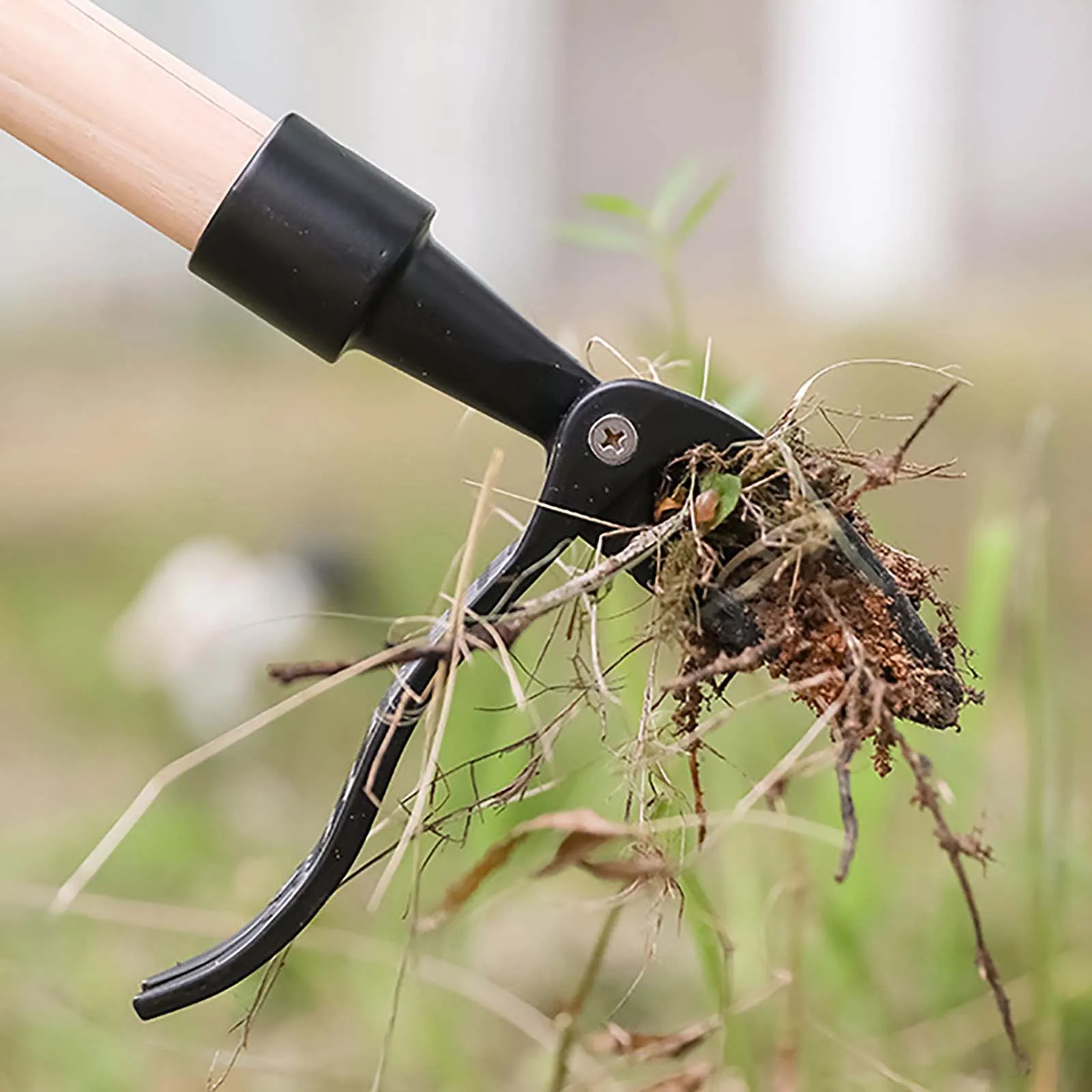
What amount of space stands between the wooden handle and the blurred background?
0.36 feet

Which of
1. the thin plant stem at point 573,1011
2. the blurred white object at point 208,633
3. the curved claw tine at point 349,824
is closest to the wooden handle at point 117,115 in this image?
the curved claw tine at point 349,824

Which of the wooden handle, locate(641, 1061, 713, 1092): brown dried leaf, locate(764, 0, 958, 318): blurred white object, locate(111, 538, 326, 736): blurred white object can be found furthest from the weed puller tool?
locate(764, 0, 958, 318): blurred white object

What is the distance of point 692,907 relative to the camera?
1.20 ft

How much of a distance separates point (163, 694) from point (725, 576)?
2.63 feet

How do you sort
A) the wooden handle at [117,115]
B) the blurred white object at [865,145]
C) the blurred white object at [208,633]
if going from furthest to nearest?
1. the blurred white object at [865,145]
2. the blurred white object at [208,633]
3. the wooden handle at [117,115]

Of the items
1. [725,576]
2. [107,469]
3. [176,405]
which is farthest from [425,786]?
[176,405]

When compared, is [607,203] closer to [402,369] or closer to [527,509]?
[402,369]

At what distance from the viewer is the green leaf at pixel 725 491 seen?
0.27 metres

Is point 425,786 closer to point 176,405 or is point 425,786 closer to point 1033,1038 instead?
point 1033,1038

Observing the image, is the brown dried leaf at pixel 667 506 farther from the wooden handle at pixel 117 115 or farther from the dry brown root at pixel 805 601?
the wooden handle at pixel 117 115

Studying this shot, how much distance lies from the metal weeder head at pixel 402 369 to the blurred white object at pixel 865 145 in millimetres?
1358

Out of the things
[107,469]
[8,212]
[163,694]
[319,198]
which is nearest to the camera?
[319,198]

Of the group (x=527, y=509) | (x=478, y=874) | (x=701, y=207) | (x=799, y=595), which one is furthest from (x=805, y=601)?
(x=527, y=509)

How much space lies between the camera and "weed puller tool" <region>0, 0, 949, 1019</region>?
26 centimetres
